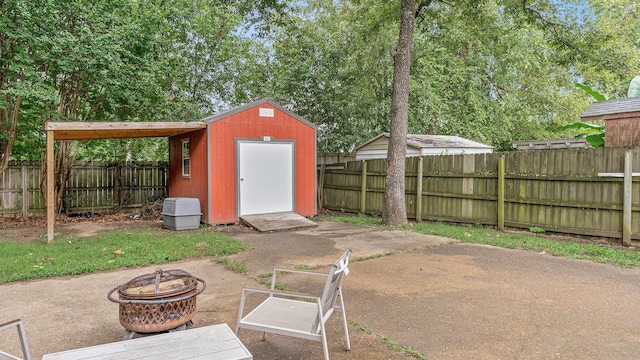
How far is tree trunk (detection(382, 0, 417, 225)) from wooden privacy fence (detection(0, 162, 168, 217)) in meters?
7.11

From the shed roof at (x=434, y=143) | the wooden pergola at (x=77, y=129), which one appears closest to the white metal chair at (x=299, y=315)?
the wooden pergola at (x=77, y=129)

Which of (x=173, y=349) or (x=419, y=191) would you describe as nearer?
(x=173, y=349)

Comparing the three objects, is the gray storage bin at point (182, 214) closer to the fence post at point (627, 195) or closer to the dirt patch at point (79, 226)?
the dirt patch at point (79, 226)

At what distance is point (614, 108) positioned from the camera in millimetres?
7383

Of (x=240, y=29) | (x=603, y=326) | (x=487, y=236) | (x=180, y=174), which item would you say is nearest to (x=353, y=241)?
(x=487, y=236)

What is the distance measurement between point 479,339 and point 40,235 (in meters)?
8.27

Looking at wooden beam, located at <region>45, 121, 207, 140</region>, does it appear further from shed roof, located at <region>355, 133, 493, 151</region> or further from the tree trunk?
shed roof, located at <region>355, 133, 493, 151</region>

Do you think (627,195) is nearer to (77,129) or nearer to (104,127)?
(104,127)

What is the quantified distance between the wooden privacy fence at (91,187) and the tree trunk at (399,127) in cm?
711

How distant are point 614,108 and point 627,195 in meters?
1.92

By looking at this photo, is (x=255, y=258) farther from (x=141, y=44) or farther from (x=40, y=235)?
(x=141, y=44)

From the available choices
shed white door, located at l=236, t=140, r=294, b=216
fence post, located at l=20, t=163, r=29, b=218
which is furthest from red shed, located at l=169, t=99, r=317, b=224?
fence post, located at l=20, t=163, r=29, b=218

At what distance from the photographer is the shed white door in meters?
9.52

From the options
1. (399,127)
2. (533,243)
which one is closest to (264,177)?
(399,127)
